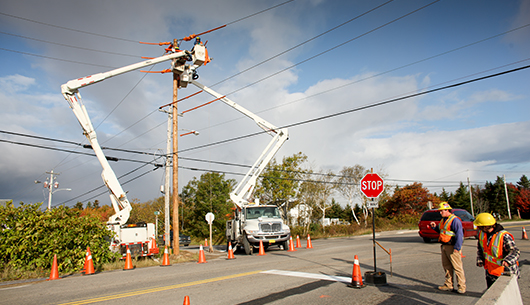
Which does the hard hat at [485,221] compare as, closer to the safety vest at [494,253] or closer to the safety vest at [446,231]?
the safety vest at [494,253]

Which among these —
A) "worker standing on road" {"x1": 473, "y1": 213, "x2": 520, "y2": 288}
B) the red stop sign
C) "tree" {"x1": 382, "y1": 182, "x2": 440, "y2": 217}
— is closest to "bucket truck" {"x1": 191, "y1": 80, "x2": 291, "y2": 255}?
the red stop sign

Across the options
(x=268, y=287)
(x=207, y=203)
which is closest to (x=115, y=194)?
(x=268, y=287)

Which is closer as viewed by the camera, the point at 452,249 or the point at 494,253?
the point at 494,253

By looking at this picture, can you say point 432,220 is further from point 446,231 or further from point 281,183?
point 281,183

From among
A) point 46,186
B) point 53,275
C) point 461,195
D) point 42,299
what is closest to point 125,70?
point 53,275

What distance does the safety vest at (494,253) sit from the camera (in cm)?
493

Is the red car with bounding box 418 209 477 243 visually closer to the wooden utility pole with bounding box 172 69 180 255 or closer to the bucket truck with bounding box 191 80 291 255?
the bucket truck with bounding box 191 80 291 255

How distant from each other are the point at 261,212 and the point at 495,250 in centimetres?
1329

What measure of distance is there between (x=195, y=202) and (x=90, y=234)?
3755 centimetres

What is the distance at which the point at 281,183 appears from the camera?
3516 centimetres

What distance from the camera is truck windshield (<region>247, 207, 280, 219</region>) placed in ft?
57.5

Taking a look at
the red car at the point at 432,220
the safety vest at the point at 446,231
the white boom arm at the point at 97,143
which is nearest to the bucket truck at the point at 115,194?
the white boom arm at the point at 97,143

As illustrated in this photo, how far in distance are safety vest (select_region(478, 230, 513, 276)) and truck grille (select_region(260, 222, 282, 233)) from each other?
1232 cm

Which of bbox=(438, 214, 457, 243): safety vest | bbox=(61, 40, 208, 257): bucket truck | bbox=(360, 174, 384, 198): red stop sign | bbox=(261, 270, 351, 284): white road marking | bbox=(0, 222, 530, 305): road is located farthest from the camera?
bbox=(61, 40, 208, 257): bucket truck
